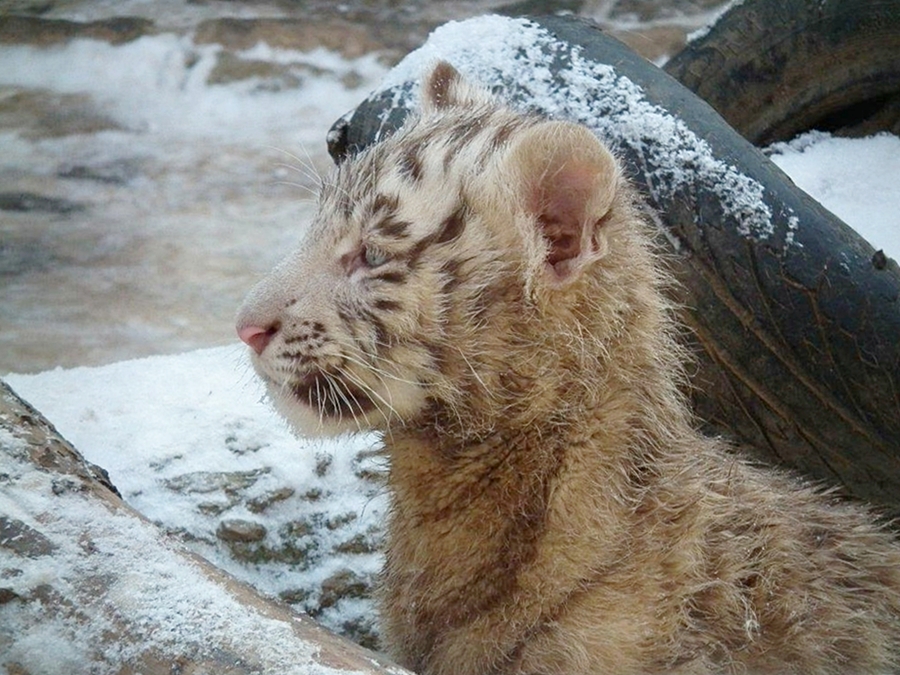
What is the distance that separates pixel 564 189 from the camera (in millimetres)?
2914

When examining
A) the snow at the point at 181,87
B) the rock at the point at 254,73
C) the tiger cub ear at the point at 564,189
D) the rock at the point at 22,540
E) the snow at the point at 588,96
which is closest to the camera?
the rock at the point at 22,540

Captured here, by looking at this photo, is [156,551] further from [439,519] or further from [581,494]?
[581,494]

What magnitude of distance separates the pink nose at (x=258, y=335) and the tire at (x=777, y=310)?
1.67 meters

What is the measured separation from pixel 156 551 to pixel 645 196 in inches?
93.9

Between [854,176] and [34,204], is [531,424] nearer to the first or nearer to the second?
[854,176]

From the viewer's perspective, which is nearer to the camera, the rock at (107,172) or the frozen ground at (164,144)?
the frozen ground at (164,144)

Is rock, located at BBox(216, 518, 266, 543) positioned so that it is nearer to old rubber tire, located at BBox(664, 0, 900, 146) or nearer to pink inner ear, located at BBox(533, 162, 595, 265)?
pink inner ear, located at BBox(533, 162, 595, 265)

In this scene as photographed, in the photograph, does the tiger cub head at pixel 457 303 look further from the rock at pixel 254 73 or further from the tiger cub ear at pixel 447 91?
the rock at pixel 254 73

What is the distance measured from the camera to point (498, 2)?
39.2 ft

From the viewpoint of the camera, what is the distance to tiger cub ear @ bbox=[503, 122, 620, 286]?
2.83 meters

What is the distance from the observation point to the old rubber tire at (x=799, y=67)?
5480 mm

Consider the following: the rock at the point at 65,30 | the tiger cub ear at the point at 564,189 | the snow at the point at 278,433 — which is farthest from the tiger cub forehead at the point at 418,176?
the rock at the point at 65,30

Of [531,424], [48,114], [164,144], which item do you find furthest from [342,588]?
[48,114]

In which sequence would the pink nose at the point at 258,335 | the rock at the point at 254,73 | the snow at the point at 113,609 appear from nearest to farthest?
1. the snow at the point at 113,609
2. the pink nose at the point at 258,335
3. the rock at the point at 254,73
